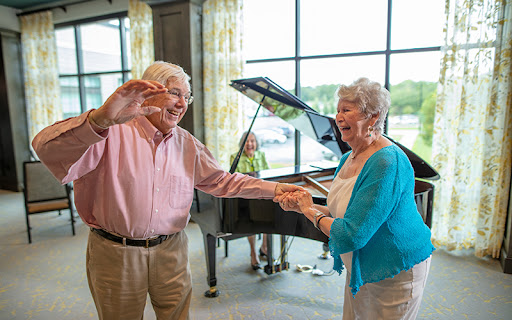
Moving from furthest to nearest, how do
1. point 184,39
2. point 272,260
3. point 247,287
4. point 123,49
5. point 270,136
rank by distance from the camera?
point 123,49, point 270,136, point 184,39, point 272,260, point 247,287

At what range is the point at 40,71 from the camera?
22.9ft

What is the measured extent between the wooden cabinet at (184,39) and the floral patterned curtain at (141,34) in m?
0.53

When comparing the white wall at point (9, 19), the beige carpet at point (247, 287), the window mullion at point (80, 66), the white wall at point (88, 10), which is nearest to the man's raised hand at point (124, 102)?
the beige carpet at point (247, 287)

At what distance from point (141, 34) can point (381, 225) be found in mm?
5229

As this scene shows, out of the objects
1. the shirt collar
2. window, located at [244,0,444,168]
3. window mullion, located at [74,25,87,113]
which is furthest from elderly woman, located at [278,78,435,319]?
window mullion, located at [74,25,87,113]

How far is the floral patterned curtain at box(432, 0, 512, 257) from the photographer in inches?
139

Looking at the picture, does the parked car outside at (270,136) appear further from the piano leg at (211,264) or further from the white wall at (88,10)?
the white wall at (88,10)

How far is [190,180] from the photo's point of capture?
1598 millimetres

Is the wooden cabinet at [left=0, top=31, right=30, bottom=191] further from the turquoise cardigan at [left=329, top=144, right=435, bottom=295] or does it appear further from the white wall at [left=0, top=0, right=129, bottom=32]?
the turquoise cardigan at [left=329, top=144, right=435, bottom=295]

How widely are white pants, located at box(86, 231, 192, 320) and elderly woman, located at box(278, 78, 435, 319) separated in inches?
29.0

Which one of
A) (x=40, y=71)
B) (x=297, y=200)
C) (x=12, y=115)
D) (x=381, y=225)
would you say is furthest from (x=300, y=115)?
(x=12, y=115)

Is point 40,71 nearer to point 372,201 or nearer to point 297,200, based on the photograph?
point 297,200

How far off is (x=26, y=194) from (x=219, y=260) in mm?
2796

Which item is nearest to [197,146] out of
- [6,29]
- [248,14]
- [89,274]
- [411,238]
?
[89,274]
